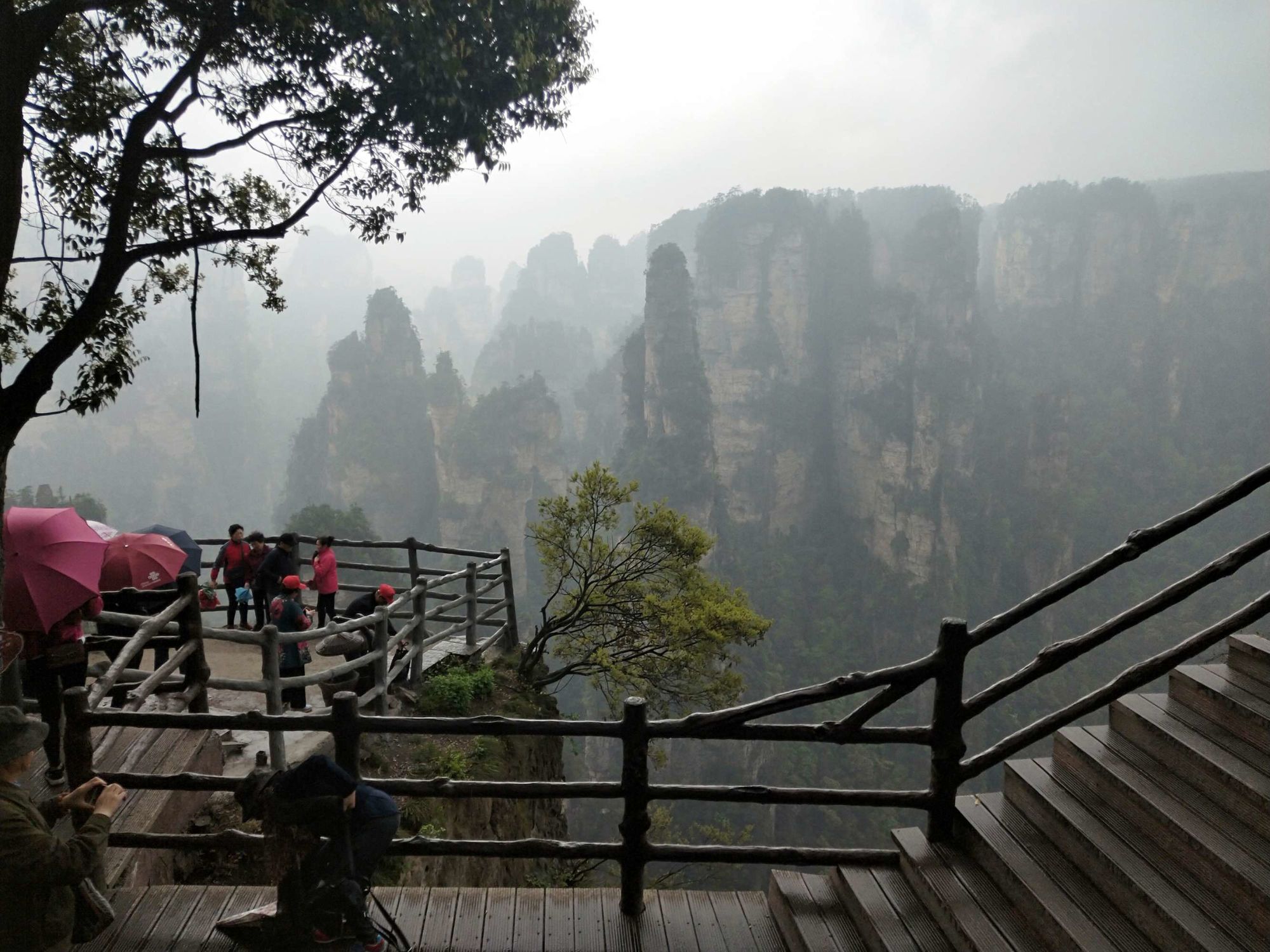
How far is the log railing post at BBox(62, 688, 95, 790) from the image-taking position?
317 centimetres

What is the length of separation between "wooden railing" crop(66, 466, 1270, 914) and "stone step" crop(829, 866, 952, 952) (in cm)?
8

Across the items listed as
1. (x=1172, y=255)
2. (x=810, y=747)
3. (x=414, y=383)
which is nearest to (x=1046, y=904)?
(x=810, y=747)

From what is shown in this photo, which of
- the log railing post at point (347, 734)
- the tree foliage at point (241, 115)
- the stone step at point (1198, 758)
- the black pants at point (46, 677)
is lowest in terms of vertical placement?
the black pants at point (46, 677)

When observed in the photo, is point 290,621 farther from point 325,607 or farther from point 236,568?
point 236,568

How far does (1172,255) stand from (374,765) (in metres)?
81.4

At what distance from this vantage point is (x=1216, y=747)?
3.10 meters

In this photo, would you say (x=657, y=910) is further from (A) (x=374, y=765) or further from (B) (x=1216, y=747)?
(A) (x=374, y=765)

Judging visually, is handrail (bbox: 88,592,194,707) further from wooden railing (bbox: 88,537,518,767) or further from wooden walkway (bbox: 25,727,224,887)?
wooden walkway (bbox: 25,727,224,887)

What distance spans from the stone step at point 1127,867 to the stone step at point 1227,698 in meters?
0.68

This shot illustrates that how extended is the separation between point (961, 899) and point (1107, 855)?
1.88 feet

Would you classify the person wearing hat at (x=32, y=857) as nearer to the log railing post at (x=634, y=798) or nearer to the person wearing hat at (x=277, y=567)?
the log railing post at (x=634, y=798)

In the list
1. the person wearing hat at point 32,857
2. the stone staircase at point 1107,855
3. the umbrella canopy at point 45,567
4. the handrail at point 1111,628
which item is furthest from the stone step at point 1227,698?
the umbrella canopy at point 45,567

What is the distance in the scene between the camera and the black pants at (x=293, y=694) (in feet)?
20.8

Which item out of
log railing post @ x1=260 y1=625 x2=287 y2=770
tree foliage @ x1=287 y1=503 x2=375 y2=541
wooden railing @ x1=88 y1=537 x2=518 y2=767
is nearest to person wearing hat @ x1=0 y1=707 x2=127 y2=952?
wooden railing @ x1=88 y1=537 x2=518 y2=767
